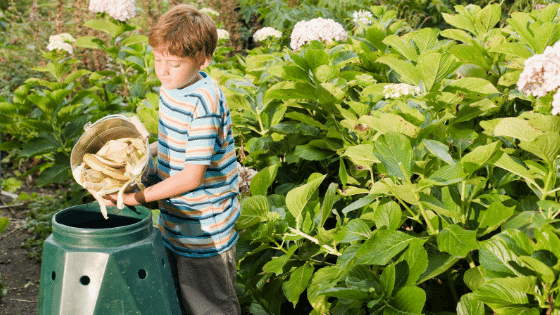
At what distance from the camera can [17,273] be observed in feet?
8.87

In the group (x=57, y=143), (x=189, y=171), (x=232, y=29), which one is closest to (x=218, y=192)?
(x=189, y=171)

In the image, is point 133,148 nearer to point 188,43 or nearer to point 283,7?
point 188,43

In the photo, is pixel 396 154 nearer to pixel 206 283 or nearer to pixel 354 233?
pixel 354 233

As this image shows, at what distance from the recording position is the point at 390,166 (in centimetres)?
120

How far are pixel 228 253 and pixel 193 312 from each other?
0.73 feet

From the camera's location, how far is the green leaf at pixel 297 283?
54.7 inches

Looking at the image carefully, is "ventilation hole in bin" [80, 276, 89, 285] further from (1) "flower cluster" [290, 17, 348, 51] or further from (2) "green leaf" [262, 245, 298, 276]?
(1) "flower cluster" [290, 17, 348, 51]

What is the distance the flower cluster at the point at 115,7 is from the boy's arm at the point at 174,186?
182 cm

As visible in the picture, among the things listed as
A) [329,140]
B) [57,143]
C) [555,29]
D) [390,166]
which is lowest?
[57,143]

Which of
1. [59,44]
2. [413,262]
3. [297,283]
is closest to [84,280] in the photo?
[297,283]

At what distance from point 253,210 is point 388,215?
0.41m

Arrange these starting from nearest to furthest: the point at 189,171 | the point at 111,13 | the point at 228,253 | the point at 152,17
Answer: the point at 189,171, the point at 228,253, the point at 111,13, the point at 152,17

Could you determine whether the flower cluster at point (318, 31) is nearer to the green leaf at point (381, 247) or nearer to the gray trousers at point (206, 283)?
the gray trousers at point (206, 283)

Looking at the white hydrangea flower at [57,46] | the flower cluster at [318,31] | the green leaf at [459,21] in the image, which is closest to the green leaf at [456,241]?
the green leaf at [459,21]
